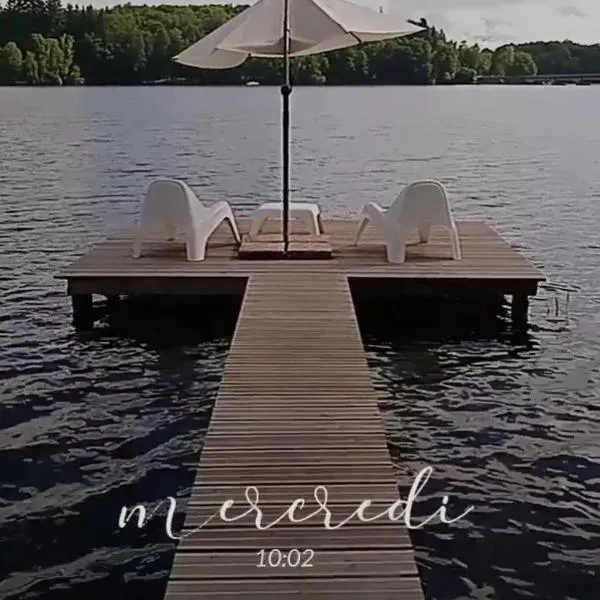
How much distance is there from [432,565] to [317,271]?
404 cm

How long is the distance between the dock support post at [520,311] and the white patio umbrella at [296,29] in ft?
7.23

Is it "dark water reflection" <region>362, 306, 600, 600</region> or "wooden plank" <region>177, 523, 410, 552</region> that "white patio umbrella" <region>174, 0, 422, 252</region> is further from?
"wooden plank" <region>177, 523, 410, 552</region>

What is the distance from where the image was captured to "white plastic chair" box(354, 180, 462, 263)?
328 inches

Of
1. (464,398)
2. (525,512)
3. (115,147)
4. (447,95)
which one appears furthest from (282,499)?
(447,95)

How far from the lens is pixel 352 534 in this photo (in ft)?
11.6

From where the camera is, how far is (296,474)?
407cm

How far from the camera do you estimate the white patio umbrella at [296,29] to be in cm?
769

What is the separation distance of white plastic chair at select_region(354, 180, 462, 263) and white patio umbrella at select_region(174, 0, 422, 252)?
0.97 meters

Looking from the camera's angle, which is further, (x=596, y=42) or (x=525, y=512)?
(x=596, y=42)

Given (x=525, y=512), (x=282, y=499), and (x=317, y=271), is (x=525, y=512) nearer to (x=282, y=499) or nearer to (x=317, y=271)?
(x=282, y=499)

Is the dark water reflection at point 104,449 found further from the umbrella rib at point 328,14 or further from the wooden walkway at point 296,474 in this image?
the umbrella rib at point 328,14

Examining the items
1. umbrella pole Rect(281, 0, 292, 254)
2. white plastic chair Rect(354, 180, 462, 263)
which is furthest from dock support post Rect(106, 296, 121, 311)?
white plastic chair Rect(354, 180, 462, 263)

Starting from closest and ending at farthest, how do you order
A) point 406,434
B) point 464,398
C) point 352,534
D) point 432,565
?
1. point 352,534
2. point 432,565
3. point 406,434
4. point 464,398

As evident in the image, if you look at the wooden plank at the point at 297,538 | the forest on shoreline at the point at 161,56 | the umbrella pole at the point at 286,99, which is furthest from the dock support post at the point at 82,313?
the forest on shoreline at the point at 161,56
